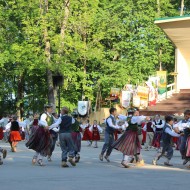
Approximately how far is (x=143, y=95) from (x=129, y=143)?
26.2 m

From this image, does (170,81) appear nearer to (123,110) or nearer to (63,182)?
(123,110)

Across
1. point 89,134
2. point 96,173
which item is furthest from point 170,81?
point 96,173

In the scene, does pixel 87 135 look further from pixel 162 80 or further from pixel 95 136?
pixel 162 80

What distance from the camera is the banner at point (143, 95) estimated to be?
42.1 metres

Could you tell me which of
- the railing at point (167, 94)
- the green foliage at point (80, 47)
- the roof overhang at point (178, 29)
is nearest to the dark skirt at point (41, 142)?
the green foliage at point (80, 47)

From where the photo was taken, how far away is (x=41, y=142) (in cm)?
1728

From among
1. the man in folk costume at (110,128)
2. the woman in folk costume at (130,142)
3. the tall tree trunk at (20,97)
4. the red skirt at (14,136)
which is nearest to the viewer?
the woman in folk costume at (130,142)

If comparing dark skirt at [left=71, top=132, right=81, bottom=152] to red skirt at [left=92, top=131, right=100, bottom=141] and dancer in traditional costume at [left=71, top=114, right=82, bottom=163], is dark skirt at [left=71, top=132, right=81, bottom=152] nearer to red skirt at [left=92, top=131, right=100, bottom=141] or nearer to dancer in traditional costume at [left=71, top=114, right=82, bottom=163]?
dancer in traditional costume at [left=71, top=114, right=82, bottom=163]

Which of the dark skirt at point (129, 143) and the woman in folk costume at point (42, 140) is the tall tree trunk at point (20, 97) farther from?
the dark skirt at point (129, 143)

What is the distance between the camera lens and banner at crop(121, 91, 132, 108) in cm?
4225

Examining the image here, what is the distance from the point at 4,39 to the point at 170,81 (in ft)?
56.8

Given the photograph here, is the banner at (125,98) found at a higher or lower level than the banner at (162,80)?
lower

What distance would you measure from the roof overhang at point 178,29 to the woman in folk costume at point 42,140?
85.3 ft

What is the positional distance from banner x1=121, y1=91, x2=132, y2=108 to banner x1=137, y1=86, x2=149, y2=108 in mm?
718
